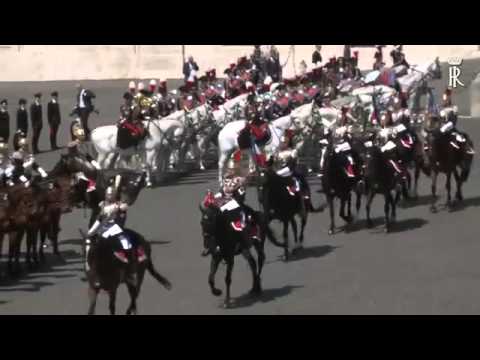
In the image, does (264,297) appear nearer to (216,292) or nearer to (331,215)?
(216,292)

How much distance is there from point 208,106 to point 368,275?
40.4 ft

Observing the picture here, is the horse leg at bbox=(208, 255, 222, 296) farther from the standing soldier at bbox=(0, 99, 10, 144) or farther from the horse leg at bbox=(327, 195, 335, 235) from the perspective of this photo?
the standing soldier at bbox=(0, 99, 10, 144)

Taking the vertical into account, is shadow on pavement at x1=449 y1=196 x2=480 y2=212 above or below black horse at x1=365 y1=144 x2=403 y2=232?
below

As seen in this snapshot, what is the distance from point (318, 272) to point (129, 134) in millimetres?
9366

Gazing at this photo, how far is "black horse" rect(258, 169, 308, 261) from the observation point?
21.2 metres

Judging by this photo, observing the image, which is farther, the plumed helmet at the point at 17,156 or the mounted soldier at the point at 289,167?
the plumed helmet at the point at 17,156

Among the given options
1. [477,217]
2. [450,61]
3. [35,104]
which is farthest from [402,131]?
[450,61]

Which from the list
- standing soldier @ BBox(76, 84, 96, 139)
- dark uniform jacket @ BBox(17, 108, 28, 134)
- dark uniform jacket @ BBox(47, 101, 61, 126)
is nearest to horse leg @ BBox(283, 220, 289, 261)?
dark uniform jacket @ BBox(17, 108, 28, 134)

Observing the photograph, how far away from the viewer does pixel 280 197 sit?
2127 centimetres

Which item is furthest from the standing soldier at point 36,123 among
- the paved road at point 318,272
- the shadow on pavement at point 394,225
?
the shadow on pavement at point 394,225

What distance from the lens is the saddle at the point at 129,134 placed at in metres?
28.9

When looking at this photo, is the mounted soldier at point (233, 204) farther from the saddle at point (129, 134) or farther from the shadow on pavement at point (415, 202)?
the saddle at point (129, 134)

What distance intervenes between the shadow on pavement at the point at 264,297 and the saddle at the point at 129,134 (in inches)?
396

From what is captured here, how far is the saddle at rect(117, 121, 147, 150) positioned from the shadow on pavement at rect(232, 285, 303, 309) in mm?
10049
